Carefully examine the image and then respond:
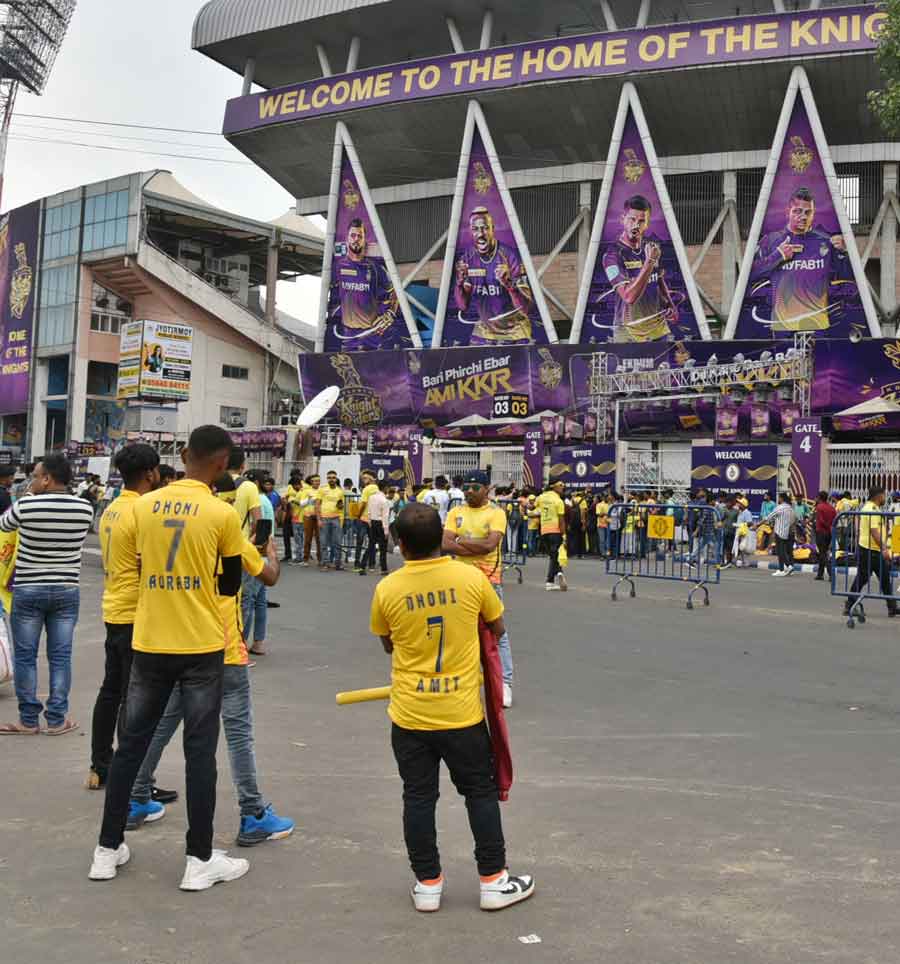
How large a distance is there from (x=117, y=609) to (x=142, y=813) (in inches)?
42.4

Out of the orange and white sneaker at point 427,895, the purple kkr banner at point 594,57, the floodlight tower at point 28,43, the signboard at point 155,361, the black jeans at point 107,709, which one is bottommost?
the orange and white sneaker at point 427,895

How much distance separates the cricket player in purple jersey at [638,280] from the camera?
136ft

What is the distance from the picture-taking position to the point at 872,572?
46.6ft

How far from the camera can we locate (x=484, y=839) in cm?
422

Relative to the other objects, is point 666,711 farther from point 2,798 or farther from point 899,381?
point 899,381

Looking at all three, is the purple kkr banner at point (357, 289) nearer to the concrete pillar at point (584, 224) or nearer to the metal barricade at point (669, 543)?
the concrete pillar at point (584, 224)

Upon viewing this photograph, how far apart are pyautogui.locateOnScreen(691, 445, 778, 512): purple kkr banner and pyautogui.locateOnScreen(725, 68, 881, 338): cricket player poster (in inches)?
525

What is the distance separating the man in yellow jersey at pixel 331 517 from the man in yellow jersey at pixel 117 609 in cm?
1435

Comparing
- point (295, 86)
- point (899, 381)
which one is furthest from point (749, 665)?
point (295, 86)

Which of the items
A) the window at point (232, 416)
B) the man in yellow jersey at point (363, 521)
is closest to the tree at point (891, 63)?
the man in yellow jersey at point (363, 521)

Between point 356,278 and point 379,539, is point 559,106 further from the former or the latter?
point 379,539

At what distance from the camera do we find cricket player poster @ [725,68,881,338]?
39.2m

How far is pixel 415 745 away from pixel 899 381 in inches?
1411

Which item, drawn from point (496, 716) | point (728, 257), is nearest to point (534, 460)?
point (728, 257)
